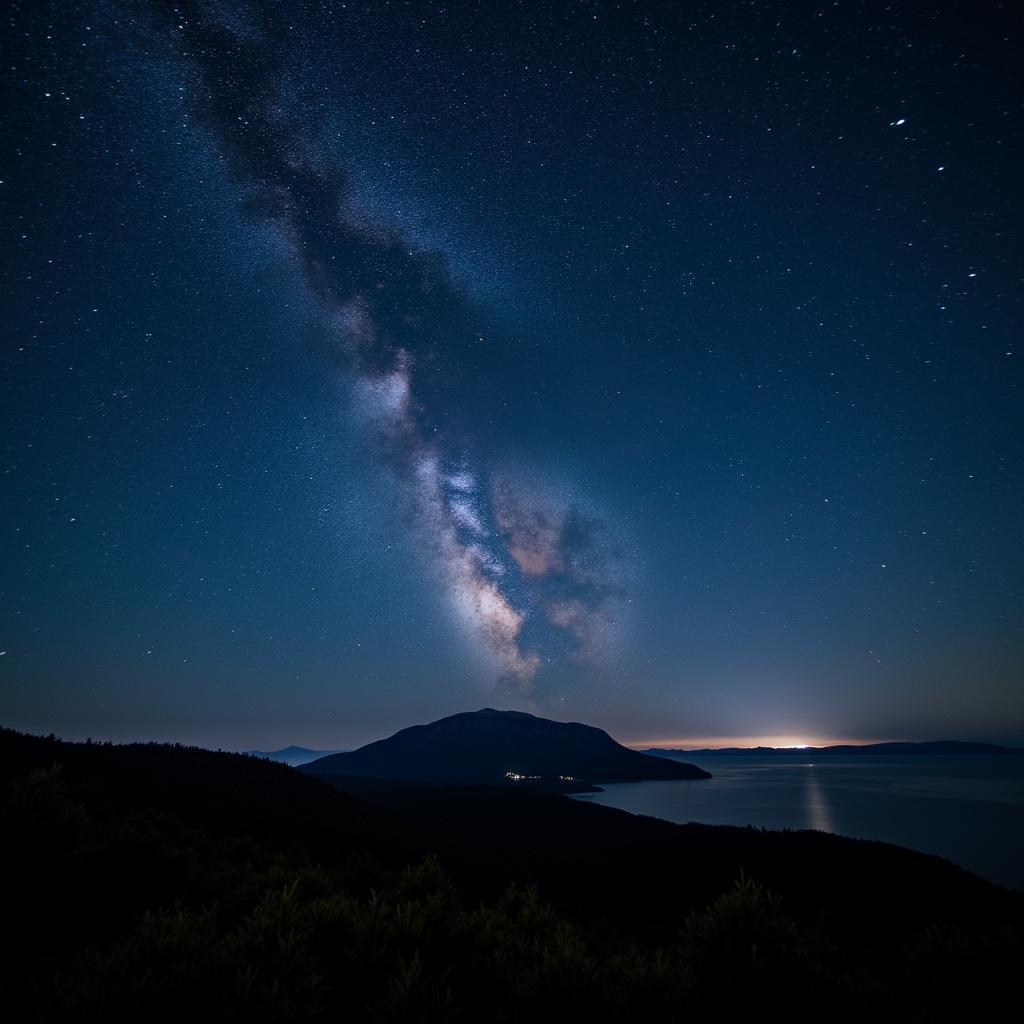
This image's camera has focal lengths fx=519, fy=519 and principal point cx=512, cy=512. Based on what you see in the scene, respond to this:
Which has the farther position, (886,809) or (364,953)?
(886,809)

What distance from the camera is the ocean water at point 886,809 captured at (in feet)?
217

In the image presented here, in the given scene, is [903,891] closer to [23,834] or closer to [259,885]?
[259,885]

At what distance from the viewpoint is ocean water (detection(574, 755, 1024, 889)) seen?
217 ft

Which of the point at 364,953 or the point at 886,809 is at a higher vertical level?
the point at 364,953

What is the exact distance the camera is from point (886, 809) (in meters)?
103

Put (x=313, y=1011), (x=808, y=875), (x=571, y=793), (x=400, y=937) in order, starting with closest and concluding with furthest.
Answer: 1. (x=313, y=1011)
2. (x=400, y=937)
3. (x=808, y=875)
4. (x=571, y=793)

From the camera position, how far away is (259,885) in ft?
31.0

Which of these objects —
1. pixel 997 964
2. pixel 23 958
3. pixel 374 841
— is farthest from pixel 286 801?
pixel 997 964

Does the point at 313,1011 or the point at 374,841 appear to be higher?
the point at 313,1011

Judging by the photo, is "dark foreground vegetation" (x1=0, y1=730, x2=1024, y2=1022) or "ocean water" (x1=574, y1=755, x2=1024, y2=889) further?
"ocean water" (x1=574, y1=755, x2=1024, y2=889)

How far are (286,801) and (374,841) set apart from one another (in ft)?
20.2

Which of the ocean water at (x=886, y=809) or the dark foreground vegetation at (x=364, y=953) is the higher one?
the dark foreground vegetation at (x=364, y=953)

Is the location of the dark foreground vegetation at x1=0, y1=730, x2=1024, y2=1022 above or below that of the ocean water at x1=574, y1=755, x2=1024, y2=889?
above

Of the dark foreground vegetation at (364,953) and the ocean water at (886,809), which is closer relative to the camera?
the dark foreground vegetation at (364,953)
